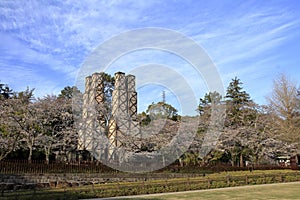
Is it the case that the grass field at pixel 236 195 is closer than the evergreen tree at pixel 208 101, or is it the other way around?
the grass field at pixel 236 195

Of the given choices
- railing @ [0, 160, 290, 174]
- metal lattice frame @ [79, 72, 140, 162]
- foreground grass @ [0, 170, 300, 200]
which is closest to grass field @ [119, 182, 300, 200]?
foreground grass @ [0, 170, 300, 200]

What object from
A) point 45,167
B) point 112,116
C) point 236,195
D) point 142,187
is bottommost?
point 236,195

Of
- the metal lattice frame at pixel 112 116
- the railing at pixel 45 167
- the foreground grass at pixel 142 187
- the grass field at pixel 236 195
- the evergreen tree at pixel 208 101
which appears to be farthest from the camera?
the evergreen tree at pixel 208 101

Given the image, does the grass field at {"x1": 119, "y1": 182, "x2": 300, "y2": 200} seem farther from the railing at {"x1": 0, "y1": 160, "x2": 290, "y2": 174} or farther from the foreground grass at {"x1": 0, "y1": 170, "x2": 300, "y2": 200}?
the railing at {"x1": 0, "y1": 160, "x2": 290, "y2": 174}

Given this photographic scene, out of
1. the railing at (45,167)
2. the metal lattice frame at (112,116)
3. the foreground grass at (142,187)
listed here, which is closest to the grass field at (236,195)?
the foreground grass at (142,187)

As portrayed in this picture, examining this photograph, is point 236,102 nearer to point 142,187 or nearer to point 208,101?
point 208,101

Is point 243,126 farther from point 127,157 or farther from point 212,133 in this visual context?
point 127,157

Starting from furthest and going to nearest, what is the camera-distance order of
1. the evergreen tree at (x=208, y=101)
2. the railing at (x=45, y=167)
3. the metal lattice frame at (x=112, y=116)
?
the evergreen tree at (x=208, y=101), the metal lattice frame at (x=112, y=116), the railing at (x=45, y=167)

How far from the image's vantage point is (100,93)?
31594 mm

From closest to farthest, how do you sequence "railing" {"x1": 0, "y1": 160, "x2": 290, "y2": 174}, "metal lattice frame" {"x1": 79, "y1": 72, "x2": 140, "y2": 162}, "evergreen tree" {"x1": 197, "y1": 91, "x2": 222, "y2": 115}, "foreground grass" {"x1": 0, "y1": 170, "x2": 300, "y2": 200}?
"foreground grass" {"x1": 0, "y1": 170, "x2": 300, "y2": 200}
"railing" {"x1": 0, "y1": 160, "x2": 290, "y2": 174}
"metal lattice frame" {"x1": 79, "y1": 72, "x2": 140, "y2": 162}
"evergreen tree" {"x1": 197, "y1": 91, "x2": 222, "y2": 115}

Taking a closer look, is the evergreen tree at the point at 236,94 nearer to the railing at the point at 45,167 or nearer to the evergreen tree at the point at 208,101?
the evergreen tree at the point at 208,101

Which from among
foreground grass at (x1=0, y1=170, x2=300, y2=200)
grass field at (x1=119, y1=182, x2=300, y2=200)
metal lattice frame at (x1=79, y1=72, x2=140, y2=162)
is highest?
metal lattice frame at (x1=79, y1=72, x2=140, y2=162)

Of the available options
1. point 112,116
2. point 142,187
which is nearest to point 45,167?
point 142,187

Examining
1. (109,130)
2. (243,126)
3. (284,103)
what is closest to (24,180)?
(109,130)
